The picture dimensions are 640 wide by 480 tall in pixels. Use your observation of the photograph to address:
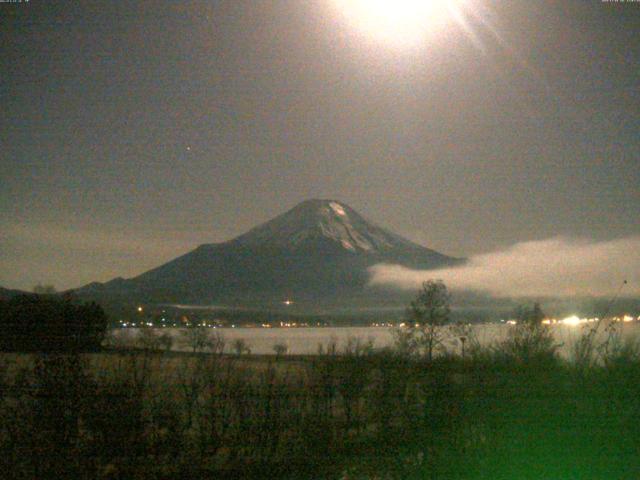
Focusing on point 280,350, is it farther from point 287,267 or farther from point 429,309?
point 287,267

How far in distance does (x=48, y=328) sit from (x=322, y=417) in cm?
441

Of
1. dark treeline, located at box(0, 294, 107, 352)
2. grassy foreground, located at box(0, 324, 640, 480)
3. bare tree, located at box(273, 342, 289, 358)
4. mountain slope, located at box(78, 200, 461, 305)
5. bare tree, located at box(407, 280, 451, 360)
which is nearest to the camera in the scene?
grassy foreground, located at box(0, 324, 640, 480)

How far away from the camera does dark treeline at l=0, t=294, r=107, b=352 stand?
9164 mm

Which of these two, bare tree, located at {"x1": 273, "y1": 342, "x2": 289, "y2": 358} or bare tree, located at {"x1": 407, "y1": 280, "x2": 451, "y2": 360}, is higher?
bare tree, located at {"x1": 407, "y1": 280, "x2": 451, "y2": 360}

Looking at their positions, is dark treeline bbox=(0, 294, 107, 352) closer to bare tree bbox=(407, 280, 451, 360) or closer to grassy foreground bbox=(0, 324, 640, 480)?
grassy foreground bbox=(0, 324, 640, 480)

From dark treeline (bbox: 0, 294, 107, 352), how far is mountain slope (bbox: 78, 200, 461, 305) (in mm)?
56956

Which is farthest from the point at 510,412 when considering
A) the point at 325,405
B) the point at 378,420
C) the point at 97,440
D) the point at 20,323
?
the point at 20,323

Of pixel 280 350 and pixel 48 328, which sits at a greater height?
pixel 48 328

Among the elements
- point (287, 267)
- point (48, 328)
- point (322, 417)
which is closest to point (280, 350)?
point (322, 417)

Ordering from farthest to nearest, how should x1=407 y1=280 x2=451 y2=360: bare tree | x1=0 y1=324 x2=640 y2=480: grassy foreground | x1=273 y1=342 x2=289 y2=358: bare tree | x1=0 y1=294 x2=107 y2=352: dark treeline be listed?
1. x1=407 y1=280 x2=451 y2=360: bare tree
2. x1=273 y1=342 x2=289 y2=358: bare tree
3. x1=0 y1=294 x2=107 y2=352: dark treeline
4. x1=0 y1=324 x2=640 y2=480: grassy foreground

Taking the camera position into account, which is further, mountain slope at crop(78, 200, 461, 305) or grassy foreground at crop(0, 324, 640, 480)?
mountain slope at crop(78, 200, 461, 305)

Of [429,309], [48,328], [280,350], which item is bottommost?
[280,350]

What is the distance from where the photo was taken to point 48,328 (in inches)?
421

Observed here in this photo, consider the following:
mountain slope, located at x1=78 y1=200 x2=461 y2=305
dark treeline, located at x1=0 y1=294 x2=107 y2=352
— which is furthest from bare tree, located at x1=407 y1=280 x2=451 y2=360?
mountain slope, located at x1=78 y1=200 x2=461 y2=305
